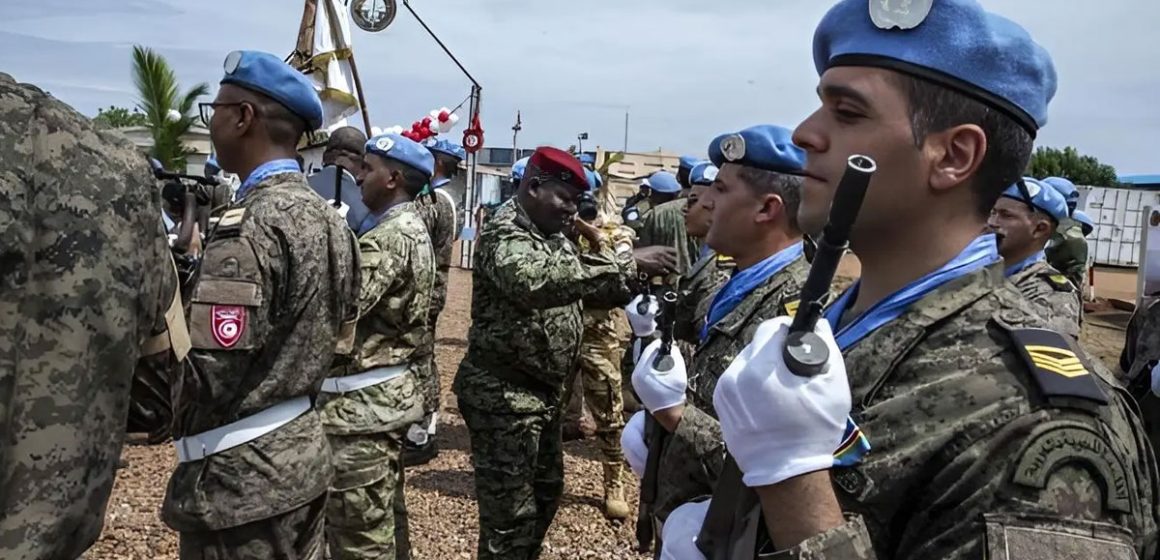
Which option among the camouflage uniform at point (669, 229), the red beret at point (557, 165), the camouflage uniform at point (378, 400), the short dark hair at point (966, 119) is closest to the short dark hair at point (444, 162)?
the camouflage uniform at point (669, 229)

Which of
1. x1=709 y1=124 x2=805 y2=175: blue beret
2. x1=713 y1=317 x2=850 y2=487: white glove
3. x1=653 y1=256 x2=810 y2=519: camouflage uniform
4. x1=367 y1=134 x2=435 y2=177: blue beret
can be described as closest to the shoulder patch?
x1=713 y1=317 x2=850 y2=487: white glove

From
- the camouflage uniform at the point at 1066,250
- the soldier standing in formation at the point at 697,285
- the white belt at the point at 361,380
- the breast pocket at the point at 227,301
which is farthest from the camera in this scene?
the camouflage uniform at the point at 1066,250

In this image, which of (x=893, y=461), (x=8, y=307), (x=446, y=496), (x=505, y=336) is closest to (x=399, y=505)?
(x=505, y=336)

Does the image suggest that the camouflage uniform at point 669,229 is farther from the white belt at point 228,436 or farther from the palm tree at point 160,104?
the palm tree at point 160,104

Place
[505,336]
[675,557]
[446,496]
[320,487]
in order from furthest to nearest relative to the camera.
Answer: [446,496], [505,336], [320,487], [675,557]

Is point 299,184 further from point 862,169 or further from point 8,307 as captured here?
point 862,169

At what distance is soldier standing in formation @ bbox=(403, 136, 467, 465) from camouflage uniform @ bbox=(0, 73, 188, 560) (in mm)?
4100

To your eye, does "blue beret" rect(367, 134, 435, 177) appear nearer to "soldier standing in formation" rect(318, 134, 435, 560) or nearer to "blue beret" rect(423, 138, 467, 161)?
"soldier standing in formation" rect(318, 134, 435, 560)

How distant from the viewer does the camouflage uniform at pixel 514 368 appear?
455 cm

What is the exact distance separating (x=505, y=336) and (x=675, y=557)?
2729 millimetres

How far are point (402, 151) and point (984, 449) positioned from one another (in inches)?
164

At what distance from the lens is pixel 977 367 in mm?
1386

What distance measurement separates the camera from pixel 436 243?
8.03 meters

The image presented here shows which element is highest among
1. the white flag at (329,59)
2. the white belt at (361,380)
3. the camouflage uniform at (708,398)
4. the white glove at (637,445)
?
the white flag at (329,59)
